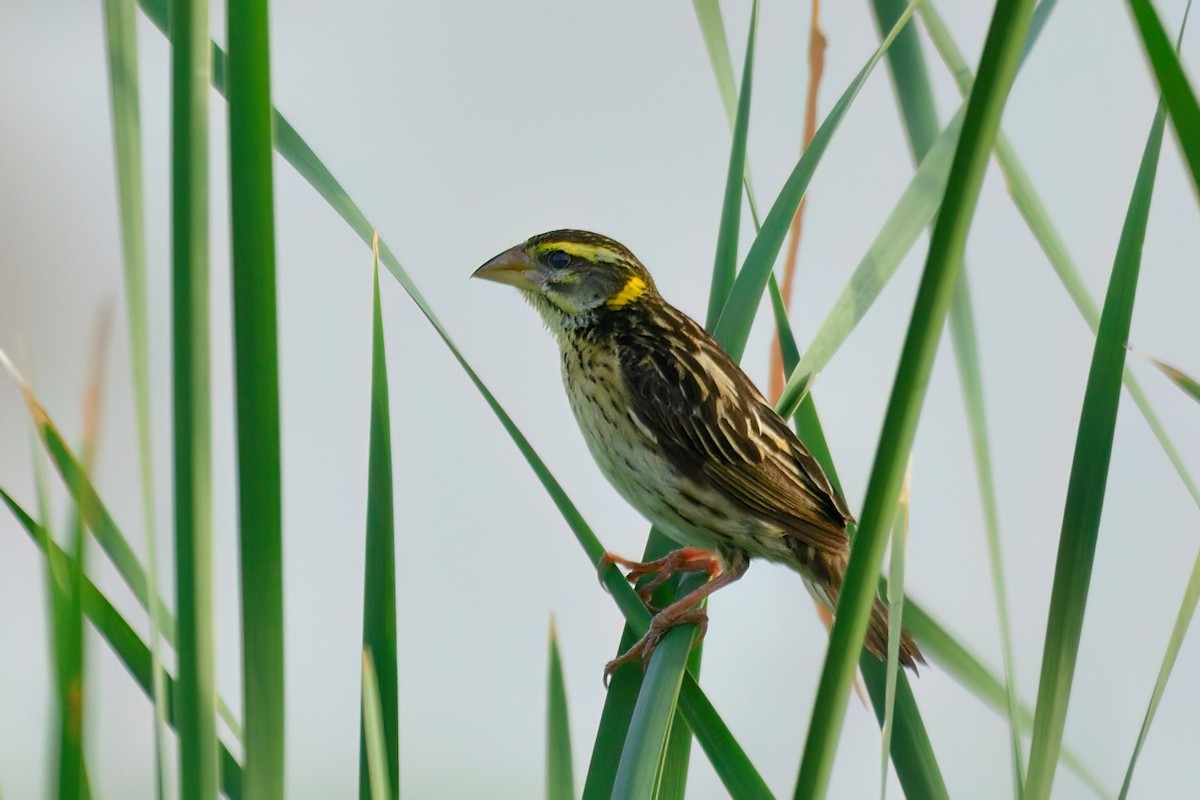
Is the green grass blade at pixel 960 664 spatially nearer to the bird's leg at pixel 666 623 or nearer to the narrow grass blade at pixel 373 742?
the bird's leg at pixel 666 623

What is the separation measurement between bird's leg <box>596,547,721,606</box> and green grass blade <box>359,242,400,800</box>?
913mm

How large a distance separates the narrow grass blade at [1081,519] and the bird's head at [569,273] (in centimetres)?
151

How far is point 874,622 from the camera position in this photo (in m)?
2.37

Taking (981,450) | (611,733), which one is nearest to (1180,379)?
(981,450)

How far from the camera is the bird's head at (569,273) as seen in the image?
2807 mm

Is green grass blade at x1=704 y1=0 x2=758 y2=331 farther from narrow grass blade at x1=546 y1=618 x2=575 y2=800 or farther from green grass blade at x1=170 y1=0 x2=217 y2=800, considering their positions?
green grass blade at x1=170 y1=0 x2=217 y2=800

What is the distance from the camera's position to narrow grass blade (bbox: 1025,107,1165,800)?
54.5 inches

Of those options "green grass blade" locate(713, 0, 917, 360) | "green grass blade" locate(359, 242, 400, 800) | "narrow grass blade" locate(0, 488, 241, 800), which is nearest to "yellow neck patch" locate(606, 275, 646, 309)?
"green grass blade" locate(713, 0, 917, 360)

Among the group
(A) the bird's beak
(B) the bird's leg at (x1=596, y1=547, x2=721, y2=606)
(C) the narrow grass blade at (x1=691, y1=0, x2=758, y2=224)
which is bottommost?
(B) the bird's leg at (x1=596, y1=547, x2=721, y2=606)

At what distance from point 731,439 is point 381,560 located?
1.21 metres

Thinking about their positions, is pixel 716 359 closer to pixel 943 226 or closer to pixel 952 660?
pixel 952 660

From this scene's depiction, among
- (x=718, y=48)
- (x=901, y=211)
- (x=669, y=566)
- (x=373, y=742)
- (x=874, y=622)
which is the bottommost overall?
(x=373, y=742)

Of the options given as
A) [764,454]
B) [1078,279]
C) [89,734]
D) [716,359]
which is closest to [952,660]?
[1078,279]

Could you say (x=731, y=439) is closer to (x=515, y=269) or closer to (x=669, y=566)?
(x=669, y=566)
